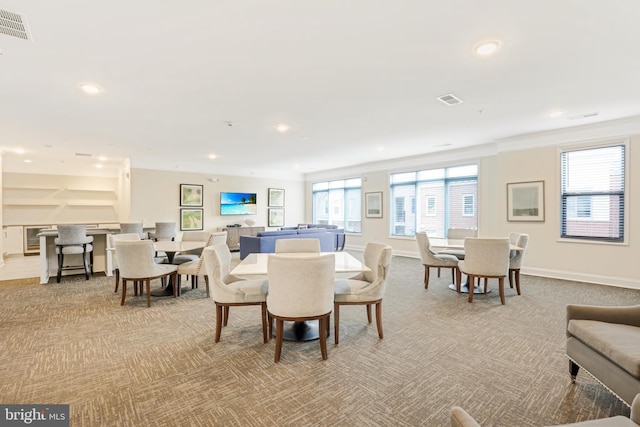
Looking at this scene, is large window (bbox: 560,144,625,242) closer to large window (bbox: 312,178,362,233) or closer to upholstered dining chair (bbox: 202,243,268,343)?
large window (bbox: 312,178,362,233)

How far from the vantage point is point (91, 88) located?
11.3 ft

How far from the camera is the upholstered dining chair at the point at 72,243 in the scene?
5.24 m

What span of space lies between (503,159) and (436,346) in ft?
16.1

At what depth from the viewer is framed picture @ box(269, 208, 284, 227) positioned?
10.7 meters

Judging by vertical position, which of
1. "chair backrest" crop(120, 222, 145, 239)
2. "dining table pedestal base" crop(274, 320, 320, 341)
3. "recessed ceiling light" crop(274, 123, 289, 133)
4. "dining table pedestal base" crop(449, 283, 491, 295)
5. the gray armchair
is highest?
"recessed ceiling light" crop(274, 123, 289, 133)

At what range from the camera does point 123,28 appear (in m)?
2.35

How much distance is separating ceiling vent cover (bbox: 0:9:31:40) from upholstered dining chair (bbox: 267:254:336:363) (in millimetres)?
2536

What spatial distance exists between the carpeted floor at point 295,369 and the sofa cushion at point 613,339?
1.40ft

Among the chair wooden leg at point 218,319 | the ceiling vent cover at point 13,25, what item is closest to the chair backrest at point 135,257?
the chair wooden leg at point 218,319

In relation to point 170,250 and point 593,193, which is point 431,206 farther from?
point 170,250

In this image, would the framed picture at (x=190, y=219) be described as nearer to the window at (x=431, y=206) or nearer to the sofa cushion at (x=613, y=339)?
the window at (x=431, y=206)

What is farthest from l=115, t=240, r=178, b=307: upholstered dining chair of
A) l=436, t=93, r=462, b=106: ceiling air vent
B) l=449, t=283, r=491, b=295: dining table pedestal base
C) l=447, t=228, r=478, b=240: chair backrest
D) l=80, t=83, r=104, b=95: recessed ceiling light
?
l=447, t=228, r=478, b=240: chair backrest

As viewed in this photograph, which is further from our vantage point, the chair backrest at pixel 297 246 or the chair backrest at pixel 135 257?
the chair backrest at pixel 135 257

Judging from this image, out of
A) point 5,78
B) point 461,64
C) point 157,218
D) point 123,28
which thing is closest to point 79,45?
point 123,28
